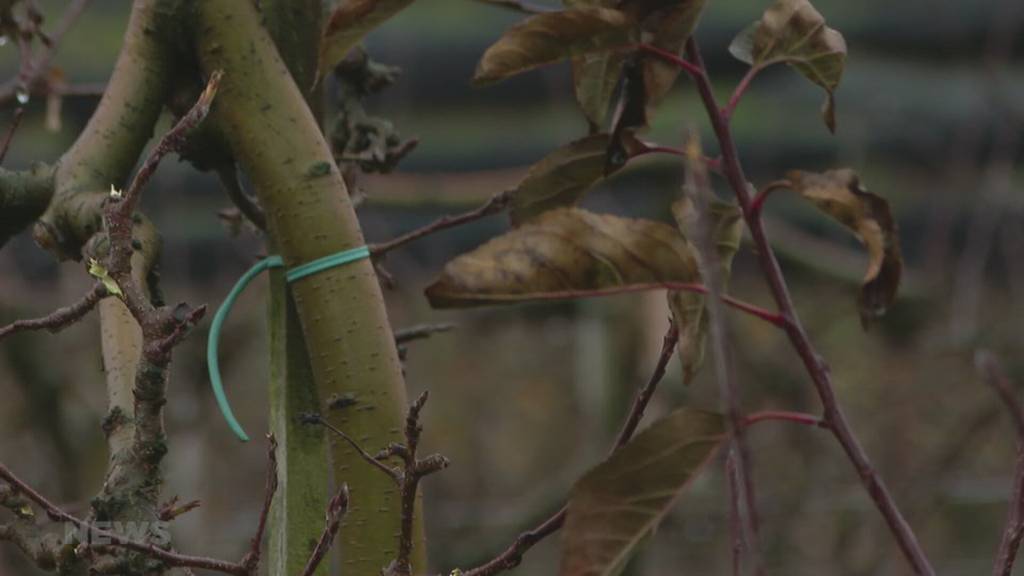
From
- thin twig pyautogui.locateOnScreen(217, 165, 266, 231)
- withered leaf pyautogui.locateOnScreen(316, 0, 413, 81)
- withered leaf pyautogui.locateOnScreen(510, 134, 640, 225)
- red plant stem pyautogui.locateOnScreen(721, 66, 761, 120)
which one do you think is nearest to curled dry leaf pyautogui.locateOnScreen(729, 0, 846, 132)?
red plant stem pyautogui.locateOnScreen(721, 66, 761, 120)

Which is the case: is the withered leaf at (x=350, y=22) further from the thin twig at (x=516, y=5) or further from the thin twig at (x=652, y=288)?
the thin twig at (x=652, y=288)

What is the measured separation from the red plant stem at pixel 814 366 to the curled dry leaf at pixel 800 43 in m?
0.06

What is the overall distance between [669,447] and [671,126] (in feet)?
9.19

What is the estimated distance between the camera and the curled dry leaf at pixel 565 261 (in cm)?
78

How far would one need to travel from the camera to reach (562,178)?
0.96 m

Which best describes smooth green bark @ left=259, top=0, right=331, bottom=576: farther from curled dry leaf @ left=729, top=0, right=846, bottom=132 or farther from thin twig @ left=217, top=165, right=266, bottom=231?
curled dry leaf @ left=729, top=0, right=846, bottom=132

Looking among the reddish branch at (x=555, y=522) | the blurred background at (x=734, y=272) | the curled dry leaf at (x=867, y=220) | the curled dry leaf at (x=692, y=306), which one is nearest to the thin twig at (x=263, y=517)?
the reddish branch at (x=555, y=522)

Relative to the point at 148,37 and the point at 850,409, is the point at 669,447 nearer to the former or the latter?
the point at 148,37

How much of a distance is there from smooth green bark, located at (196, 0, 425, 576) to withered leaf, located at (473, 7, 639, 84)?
22cm

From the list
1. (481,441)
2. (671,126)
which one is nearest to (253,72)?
(671,126)

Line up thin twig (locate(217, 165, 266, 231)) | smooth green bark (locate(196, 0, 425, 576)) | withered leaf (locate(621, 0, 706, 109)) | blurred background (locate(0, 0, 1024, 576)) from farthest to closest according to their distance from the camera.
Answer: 1. blurred background (locate(0, 0, 1024, 576))
2. thin twig (locate(217, 165, 266, 231))
3. smooth green bark (locate(196, 0, 425, 576))
4. withered leaf (locate(621, 0, 706, 109))

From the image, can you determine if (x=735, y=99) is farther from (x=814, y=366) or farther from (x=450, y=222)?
(x=450, y=222)

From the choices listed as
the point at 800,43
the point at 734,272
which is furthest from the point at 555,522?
the point at 734,272

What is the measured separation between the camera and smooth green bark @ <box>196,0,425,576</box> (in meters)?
1.02
